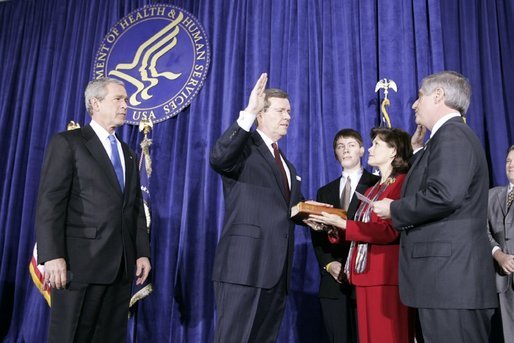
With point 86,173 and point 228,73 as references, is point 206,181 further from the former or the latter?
point 86,173

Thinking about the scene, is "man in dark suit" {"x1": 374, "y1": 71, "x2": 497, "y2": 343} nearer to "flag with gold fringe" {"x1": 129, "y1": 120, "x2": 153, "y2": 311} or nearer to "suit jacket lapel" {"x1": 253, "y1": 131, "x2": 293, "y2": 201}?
"suit jacket lapel" {"x1": 253, "y1": 131, "x2": 293, "y2": 201}

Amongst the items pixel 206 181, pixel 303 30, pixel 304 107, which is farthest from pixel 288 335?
pixel 303 30

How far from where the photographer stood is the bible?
2.41m

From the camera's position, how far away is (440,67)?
3.88 m

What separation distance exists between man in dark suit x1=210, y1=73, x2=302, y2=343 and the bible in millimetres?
60

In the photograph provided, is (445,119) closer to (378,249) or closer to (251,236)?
(378,249)

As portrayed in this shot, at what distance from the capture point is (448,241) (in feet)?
6.31

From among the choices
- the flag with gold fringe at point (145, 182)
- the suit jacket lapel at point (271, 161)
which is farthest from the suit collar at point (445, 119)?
the flag with gold fringe at point (145, 182)

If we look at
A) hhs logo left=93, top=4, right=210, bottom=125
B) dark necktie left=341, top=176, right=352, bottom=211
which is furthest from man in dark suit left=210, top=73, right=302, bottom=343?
hhs logo left=93, top=4, right=210, bottom=125

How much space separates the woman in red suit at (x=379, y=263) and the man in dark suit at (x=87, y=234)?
35.9 inches

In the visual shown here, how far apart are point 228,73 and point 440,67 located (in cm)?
177

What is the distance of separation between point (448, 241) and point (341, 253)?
4.07 feet

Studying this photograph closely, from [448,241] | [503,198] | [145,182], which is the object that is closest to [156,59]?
[145,182]

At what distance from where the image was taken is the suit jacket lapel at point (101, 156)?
96.6 inches
